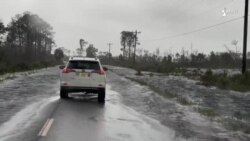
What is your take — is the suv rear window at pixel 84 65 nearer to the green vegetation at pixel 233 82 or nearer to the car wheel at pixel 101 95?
the car wheel at pixel 101 95

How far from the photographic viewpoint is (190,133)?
38.0 ft

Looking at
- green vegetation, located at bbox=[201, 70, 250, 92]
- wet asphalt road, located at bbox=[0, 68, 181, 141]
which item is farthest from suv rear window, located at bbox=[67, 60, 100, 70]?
green vegetation, located at bbox=[201, 70, 250, 92]

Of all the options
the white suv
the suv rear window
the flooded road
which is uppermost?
the suv rear window

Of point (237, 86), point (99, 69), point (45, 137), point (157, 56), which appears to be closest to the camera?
point (45, 137)

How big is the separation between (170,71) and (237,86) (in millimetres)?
33167

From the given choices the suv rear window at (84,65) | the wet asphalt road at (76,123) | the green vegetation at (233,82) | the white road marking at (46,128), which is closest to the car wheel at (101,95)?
the suv rear window at (84,65)

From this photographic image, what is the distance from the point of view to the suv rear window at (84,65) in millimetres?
19844

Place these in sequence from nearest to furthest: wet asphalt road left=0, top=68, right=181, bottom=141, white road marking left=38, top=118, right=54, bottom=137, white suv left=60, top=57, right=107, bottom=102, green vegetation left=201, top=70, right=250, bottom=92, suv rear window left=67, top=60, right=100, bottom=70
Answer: wet asphalt road left=0, top=68, right=181, bottom=141, white road marking left=38, top=118, right=54, bottom=137, white suv left=60, top=57, right=107, bottom=102, suv rear window left=67, top=60, right=100, bottom=70, green vegetation left=201, top=70, right=250, bottom=92

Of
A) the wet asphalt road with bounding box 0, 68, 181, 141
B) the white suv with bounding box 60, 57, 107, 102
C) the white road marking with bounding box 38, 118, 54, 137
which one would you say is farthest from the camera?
the white suv with bounding box 60, 57, 107, 102

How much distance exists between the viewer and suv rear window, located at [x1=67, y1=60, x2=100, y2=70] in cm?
1984

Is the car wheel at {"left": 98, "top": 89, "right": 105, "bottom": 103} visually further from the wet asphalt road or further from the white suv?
the wet asphalt road

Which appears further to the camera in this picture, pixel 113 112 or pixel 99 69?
pixel 99 69

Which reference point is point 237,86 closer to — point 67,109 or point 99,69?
point 99,69

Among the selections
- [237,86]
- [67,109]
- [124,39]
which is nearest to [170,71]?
[237,86]
